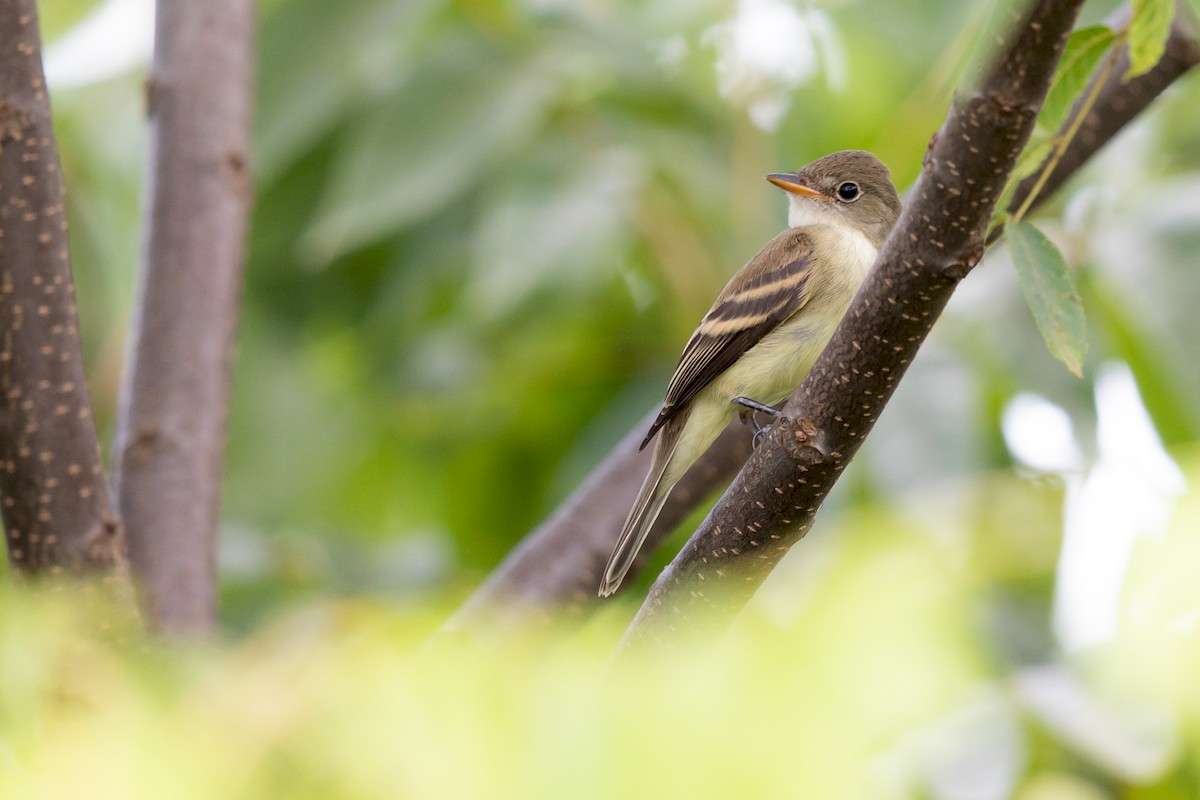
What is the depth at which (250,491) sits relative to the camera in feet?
16.9

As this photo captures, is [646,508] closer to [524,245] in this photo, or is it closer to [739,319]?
[739,319]

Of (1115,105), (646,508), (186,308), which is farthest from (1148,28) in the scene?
(186,308)

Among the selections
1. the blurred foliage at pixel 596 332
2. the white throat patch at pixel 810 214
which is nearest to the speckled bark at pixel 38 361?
the blurred foliage at pixel 596 332

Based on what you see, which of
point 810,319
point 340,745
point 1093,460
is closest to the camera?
point 340,745

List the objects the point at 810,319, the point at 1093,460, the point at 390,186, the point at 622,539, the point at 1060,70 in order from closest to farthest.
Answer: the point at 1060,70
the point at 622,539
the point at 810,319
the point at 1093,460
the point at 390,186

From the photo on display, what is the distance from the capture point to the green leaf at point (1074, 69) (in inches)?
64.9

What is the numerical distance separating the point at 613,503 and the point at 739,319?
1.88 ft

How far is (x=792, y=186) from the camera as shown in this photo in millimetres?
3334

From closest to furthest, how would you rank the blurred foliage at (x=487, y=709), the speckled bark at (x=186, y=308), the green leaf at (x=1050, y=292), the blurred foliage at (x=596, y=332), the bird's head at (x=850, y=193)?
the blurred foliage at (x=487, y=709), the green leaf at (x=1050, y=292), the blurred foliage at (x=596, y=332), the speckled bark at (x=186, y=308), the bird's head at (x=850, y=193)

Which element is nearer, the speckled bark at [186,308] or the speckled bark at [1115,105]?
the speckled bark at [1115,105]

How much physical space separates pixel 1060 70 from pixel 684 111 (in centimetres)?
277

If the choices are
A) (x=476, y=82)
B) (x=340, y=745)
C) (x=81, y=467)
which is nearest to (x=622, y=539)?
(x=81, y=467)

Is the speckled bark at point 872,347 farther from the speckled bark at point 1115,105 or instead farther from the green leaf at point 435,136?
the green leaf at point 435,136

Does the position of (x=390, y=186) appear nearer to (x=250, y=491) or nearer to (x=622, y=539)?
(x=622, y=539)
